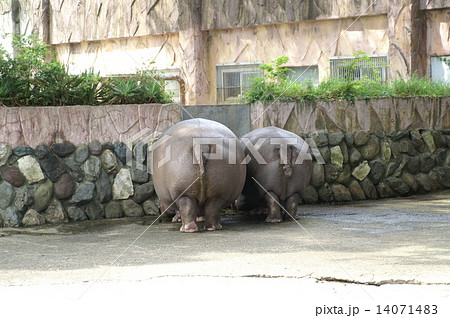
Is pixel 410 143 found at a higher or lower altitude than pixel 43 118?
lower

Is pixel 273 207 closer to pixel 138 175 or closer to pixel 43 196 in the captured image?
pixel 138 175

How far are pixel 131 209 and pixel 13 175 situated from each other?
154 centimetres

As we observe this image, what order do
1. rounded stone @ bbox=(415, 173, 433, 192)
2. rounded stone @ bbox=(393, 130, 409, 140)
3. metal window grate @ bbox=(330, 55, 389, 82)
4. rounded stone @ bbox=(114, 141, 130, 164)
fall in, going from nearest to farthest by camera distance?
rounded stone @ bbox=(114, 141, 130, 164) < rounded stone @ bbox=(393, 130, 409, 140) < rounded stone @ bbox=(415, 173, 433, 192) < metal window grate @ bbox=(330, 55, 389, 82)

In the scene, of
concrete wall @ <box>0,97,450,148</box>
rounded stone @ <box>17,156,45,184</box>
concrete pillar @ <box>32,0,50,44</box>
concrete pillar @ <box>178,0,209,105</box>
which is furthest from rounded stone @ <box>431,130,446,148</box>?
Result: concrete pillar @ <box>32,0,50,44</box>

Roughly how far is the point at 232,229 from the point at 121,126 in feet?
7.10

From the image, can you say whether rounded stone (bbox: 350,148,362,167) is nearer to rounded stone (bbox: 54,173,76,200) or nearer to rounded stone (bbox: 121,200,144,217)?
rounded stone (bbox: 121,200,144,217)

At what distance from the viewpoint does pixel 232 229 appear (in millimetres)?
7816

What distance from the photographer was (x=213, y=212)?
7609 millimetres

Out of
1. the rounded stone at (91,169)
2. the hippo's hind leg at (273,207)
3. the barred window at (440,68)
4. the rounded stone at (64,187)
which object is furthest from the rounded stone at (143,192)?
the barred window at (440,68)

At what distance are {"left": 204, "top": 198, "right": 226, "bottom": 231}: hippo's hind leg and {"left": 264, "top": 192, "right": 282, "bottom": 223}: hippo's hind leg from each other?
68 centimetres

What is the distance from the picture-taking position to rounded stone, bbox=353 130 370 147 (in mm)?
10227

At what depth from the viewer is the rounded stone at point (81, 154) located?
861 cm

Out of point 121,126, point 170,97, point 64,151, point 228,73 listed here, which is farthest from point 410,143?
point 228,73

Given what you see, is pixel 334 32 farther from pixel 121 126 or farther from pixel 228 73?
pixel 121 126
